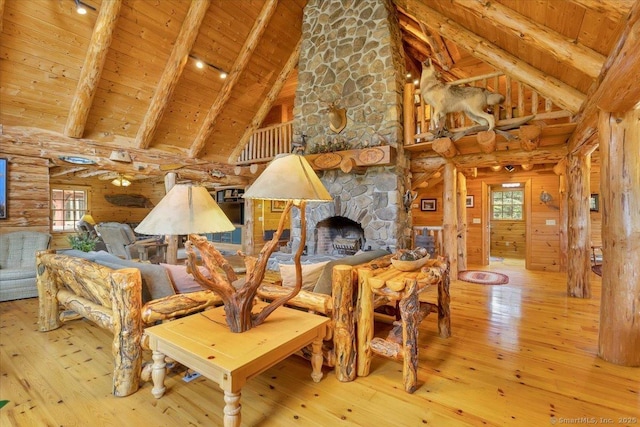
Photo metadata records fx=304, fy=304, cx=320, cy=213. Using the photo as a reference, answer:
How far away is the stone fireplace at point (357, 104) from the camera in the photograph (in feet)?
16.7

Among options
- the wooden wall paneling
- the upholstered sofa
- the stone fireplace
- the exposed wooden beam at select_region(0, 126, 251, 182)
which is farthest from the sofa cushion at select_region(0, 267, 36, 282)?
the stone fireplace

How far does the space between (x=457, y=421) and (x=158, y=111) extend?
610cm

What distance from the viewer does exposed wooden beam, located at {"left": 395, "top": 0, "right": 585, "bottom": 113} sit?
3637 mm

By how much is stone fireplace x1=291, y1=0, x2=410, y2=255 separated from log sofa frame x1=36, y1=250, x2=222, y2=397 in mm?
3393

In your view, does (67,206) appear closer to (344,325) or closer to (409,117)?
(409,117)

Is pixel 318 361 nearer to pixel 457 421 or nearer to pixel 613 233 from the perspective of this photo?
pixel 457 421

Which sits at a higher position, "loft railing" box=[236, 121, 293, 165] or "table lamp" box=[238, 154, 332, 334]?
"loft railing" box=[236, 121, 293, 165]

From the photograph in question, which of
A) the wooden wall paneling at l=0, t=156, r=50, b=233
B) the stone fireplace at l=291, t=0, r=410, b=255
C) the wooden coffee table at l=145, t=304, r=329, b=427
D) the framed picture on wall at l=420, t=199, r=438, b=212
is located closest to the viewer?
the wooden coffee table at l=145, t=304, r=329, b=427

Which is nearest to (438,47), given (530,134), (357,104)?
(357,104)

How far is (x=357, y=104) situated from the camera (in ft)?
17.8

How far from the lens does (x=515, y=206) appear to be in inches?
322

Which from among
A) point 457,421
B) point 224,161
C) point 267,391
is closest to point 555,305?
point 457,421

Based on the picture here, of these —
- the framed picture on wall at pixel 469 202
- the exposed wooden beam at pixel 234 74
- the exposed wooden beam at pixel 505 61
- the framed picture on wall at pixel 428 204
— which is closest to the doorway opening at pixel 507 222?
the framed picture on wall at pixel 469 202

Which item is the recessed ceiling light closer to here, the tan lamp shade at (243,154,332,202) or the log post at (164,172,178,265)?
the log post at (164,172,178,265)
